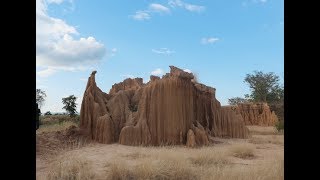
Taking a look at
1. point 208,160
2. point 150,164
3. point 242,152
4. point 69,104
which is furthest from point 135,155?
point 69,104

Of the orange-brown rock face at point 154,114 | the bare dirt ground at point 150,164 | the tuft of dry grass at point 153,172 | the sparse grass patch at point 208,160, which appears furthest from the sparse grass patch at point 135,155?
the tuft of dry grass at point 153,172

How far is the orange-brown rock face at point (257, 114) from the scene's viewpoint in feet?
113

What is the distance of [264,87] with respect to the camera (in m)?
43.2

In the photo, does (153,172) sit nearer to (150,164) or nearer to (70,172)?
(150,164)

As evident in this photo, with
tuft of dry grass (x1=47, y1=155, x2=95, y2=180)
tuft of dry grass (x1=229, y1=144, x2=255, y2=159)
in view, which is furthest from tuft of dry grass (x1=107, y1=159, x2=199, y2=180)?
tuft of dry grass (x1=229, y1=144, x2=255, y2=159)

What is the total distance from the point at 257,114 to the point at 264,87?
855 centimetres

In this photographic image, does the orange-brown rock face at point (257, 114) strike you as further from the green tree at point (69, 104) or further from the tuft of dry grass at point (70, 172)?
the tuft of dry grass at point (70, 172)

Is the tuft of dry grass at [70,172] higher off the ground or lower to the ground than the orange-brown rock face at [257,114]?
lower

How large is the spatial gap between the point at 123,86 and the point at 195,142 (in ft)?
38.5

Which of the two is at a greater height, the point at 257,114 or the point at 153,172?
the point at 257,114

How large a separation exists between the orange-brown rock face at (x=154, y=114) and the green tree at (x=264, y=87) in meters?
20.3

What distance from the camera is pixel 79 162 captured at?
1208 centimetres
